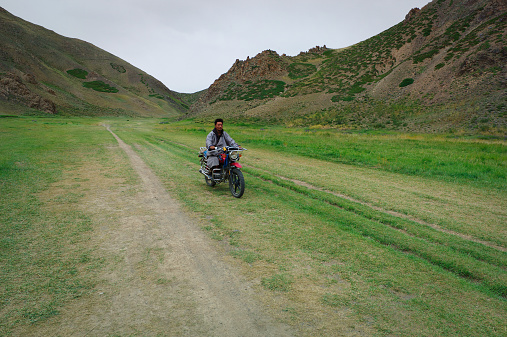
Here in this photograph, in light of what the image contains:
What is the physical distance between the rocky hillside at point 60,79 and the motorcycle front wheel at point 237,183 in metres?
Result: 95.6

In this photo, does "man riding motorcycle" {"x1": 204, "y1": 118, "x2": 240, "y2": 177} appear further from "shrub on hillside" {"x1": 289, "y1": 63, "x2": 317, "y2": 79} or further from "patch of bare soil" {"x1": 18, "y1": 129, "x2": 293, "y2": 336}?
"shrub on hillside" {"x1": 289, "y1": 63, "x2": 317, "y2": 79}

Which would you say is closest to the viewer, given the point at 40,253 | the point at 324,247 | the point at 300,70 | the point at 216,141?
the point at 40,253

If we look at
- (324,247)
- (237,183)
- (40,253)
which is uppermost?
(237,183)

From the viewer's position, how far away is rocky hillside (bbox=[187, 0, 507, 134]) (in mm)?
39688

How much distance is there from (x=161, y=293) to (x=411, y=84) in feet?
210

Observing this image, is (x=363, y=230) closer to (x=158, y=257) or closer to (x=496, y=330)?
(x=496, y=330)

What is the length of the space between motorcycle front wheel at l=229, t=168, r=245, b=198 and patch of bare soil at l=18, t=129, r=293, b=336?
262cm

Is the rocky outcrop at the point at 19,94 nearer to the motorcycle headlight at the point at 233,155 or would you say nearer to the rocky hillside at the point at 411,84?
the rocky hillside at the point at 411,84

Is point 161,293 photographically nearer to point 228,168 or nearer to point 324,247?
point 324,247

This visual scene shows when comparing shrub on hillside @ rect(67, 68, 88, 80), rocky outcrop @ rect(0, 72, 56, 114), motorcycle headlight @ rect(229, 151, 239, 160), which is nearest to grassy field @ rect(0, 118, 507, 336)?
motorcycle headlight @ rect(229, 151, 239, 160)

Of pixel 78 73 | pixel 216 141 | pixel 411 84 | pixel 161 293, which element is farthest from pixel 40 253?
pixel 78 73

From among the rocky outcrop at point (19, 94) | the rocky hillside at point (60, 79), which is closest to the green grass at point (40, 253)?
the rocky hillside at point (60, 79)

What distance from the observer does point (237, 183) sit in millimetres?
8953

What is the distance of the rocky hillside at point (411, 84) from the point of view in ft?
130
